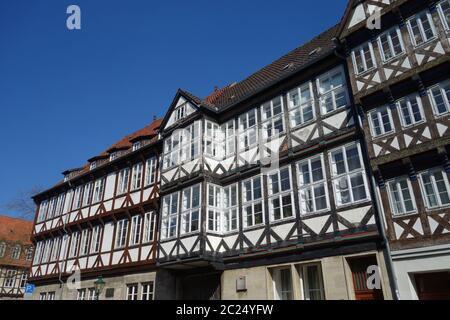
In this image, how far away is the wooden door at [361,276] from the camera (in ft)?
33.4

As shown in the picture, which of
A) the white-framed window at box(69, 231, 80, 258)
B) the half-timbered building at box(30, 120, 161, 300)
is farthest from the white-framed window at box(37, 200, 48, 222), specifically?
the white-framed window at box(69, 231, 80, 258)

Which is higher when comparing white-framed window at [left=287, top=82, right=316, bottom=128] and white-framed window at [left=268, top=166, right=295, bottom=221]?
white-framed window at [left=287, top=82, right=316, bottom=128]

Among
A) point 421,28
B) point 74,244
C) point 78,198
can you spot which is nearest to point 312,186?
point 421,28

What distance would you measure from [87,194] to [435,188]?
20.2 meters

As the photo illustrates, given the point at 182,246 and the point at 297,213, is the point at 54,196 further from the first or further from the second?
the point at 297,213

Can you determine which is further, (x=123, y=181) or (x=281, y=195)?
(x=123, y=181)

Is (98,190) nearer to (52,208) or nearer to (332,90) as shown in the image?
(52,208)

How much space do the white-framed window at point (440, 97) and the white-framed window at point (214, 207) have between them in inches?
336

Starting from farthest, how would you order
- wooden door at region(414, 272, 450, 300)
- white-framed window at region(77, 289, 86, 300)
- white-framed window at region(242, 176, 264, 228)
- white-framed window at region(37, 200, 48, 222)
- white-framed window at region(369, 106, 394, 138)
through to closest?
white-framed window at region(37, 200, 48, 222) < white-framed window at region(77, 289, 86, 300) < white-framed window at region(242, 176, 264, 228) < white-framed window at region(369, 106, 394, 138) < wooden door at region(414, 272, 450, 300)

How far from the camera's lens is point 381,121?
11.0m

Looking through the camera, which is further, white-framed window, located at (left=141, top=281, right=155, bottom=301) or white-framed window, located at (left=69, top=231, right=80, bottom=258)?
white-framed window, located at (left=69, top=231, right=80, bottom=258)

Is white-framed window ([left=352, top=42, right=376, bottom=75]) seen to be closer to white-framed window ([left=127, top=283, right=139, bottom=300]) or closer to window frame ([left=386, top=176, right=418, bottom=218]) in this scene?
window frame ([left=386, top=176, right=418, bottom=218])

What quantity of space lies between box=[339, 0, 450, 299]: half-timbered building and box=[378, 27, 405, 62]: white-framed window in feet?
0.10

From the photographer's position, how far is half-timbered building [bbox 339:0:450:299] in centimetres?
920
